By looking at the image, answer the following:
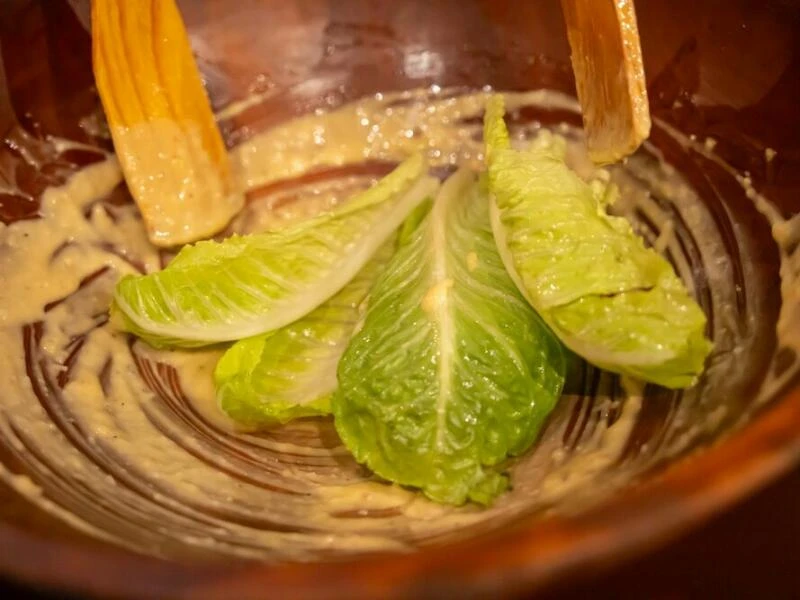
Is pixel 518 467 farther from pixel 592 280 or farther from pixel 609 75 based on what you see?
pixel 609 75

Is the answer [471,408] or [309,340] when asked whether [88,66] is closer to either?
[309,340]

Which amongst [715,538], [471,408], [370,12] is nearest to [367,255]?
[471,408]

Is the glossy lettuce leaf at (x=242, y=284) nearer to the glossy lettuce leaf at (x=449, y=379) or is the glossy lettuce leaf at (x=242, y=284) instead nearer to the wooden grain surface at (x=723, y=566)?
the glossy lettuce leaf at (x=449, y=379)

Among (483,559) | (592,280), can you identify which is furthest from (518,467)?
(483,559)

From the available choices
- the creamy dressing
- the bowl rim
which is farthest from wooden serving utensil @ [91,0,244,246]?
the bowl rim

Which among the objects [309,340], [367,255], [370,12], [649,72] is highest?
[370,12]

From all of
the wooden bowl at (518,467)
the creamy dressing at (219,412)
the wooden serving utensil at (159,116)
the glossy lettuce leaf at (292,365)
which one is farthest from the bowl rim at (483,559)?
the wooden serving utensil at (159,116)

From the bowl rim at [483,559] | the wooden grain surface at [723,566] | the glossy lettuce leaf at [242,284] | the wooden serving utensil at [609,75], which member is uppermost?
the wooden serving utensil at [609,75]
